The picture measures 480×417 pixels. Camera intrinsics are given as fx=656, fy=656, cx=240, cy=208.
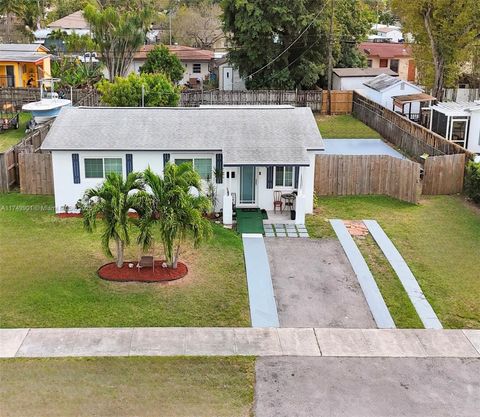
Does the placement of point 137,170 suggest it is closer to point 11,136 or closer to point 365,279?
point 365,279

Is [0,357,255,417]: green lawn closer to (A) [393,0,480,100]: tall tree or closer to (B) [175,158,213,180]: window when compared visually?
(B) [175,158,213,180]: window

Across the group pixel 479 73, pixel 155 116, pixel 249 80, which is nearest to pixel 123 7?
pixel 249 80

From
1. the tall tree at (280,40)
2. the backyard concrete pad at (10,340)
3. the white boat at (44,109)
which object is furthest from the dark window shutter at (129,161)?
the tall tree at (280,40)

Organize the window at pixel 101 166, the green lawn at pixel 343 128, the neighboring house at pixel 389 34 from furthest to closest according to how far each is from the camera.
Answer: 1. the neighboring house at pixel 389 34
2. the green lawn at pixel 343 128
3. the window at pixel 101 166

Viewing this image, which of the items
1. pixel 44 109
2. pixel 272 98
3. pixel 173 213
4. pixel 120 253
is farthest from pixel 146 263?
pixel 272 98

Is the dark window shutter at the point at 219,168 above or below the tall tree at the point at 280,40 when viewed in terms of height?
below

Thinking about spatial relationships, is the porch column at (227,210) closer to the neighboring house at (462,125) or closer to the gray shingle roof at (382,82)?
the neighboring house at (462,125)

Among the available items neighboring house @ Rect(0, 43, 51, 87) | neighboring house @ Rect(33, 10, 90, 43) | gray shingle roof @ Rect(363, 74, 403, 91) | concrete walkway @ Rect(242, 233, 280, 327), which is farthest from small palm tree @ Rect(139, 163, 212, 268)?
neighboring house @ Rect(33, 10, 90, 43)
